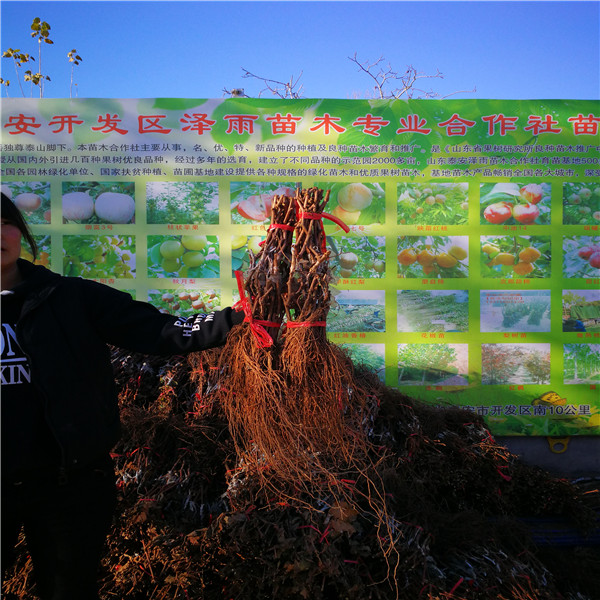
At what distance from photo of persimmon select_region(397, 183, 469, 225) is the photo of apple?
855 mm

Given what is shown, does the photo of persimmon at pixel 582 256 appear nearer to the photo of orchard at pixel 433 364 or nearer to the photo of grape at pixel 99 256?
the photo of orchard at pixel 433 364

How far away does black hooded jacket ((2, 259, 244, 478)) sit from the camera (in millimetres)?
1540

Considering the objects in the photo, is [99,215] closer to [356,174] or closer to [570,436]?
[356,174]

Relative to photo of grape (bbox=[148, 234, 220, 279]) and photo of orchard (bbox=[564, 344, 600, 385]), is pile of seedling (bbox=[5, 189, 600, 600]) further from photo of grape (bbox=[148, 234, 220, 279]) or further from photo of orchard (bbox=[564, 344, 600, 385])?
photo of orchard (bbox=[564, 344, 600, 385])

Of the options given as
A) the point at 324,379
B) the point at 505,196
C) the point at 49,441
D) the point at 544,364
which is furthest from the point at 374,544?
the point at 505,196

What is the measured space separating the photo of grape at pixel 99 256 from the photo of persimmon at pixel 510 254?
2.70m

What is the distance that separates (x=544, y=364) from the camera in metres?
3.93

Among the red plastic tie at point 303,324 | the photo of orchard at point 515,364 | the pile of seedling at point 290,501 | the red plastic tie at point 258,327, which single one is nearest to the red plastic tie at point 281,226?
the pile of seedling at point 290,501

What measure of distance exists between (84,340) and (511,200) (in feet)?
11.0

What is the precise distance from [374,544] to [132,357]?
177 centimetres

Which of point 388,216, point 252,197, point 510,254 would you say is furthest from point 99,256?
point 510,254

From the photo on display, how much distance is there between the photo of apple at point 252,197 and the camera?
3.87 metres

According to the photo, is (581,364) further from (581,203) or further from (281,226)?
(281,226)

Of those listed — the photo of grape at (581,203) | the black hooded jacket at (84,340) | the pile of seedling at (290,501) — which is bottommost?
the pile of seedling at (290,501)
